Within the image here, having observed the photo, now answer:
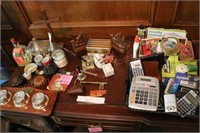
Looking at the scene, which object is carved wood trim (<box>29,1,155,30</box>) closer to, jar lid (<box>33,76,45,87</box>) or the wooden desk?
the wooden desk

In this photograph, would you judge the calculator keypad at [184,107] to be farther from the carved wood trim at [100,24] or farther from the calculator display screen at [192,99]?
the carved wood trim at [100,24]

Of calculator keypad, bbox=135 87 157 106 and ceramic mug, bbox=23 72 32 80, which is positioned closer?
calculator keypad, bbox=135 87 157 106

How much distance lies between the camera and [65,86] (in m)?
0.99

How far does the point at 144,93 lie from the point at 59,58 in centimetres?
53

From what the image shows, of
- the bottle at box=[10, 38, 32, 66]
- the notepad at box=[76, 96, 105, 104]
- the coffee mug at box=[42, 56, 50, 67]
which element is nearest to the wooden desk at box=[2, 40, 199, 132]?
the notepad at box=[76, 96, 105, 104]

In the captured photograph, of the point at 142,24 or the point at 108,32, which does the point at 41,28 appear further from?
the point at 142,24

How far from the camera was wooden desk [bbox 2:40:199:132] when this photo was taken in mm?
820

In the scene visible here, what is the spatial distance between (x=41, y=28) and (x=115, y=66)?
1.91 feet

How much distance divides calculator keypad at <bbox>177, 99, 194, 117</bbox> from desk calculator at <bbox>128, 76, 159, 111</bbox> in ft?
0.36

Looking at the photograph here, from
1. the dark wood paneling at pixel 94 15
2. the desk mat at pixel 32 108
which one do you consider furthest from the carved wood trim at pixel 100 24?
the desk mat at pixel 32 108

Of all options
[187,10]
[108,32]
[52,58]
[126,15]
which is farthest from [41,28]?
[187,10]

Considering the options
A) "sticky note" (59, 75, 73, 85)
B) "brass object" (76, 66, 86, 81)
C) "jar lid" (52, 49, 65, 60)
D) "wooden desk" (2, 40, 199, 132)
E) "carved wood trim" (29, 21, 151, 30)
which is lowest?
"wooden desk" (2, 40, 199, 132)

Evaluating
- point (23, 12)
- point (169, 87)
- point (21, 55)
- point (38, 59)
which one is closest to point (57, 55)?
point (38, 59)

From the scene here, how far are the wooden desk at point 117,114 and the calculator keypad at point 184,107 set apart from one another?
5 centimetres
